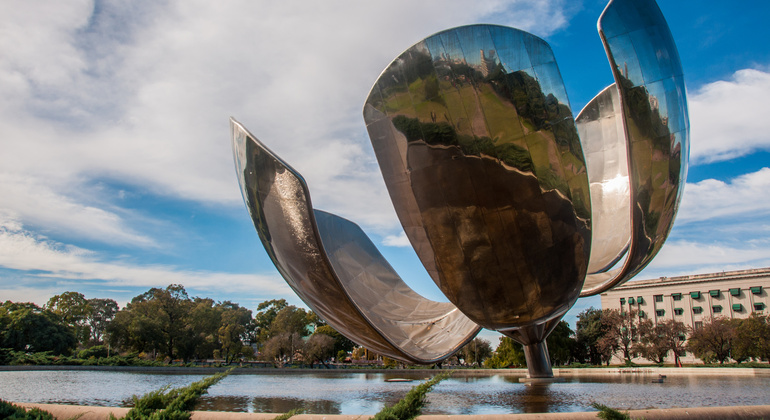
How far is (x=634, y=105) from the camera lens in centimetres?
596

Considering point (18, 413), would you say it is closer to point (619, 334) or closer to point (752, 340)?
point (752, 340)

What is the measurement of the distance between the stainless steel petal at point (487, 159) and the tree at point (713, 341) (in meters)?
34.8

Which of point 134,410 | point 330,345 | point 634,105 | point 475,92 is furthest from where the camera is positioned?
point 330,345

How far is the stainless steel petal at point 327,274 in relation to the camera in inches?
245

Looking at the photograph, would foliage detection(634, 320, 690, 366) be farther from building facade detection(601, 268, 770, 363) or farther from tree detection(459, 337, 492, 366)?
tree detection(459, 337, 492, 366)

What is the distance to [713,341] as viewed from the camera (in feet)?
111

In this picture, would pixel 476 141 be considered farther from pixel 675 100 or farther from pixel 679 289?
pixel 679 289

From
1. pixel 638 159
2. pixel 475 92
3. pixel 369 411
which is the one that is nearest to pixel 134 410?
A: pixel 369 411

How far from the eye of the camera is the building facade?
156 feet

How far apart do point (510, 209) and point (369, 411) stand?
3.68 m

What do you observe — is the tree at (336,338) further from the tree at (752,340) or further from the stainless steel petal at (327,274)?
the stainless steel petal at (327,274)

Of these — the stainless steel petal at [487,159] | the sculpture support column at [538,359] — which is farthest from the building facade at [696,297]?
the stainless steel petal at [487,159]

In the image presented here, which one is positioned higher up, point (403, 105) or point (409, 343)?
point (403, 105)

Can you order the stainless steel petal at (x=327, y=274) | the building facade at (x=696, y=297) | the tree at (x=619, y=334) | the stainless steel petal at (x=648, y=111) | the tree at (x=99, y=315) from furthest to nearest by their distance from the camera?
the tree at (x=99, y=315) → the building facade at (x=696, y=297) → the tree at (x=619, y=334) → the stainless steel petal at (x=327, y=274) → the stainless steel petal at (x=648, y=111)
